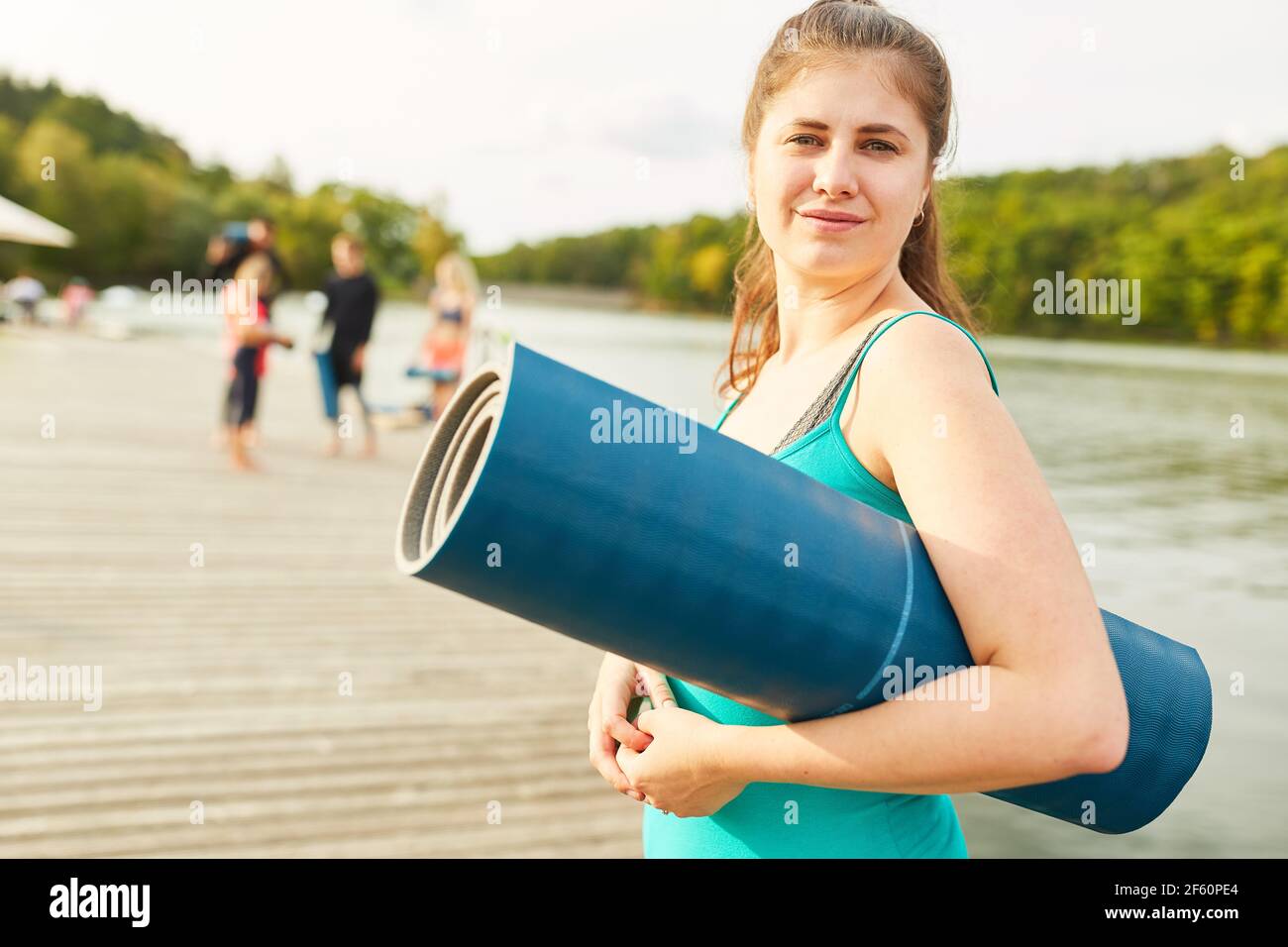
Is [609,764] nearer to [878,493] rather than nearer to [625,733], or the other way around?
[625,733]

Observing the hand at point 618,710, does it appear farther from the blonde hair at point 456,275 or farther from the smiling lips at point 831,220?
the blonde hair at point 456,275

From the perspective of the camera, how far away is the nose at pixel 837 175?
1.29 metres

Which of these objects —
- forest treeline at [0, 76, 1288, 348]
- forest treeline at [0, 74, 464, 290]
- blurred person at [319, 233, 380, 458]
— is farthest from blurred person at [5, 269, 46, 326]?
forest treeline at [0, 74, 464, 290]

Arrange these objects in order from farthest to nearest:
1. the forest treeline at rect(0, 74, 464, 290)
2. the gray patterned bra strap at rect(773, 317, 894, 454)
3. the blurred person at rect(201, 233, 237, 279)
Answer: the forest treeline at rect(0, 74, 464, 290)
the blurred person at rect(201, 233, 237, 279)
the gray patterned bra strap at rect(773, 317, 894, 454)

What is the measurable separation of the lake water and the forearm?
143 mm

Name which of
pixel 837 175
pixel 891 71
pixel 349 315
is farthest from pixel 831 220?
pixel 349 315

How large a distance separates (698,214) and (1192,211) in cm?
3029

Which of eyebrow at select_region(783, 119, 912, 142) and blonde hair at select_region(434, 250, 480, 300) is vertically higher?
blonde hair at select_region(434, 250, 480, 300)

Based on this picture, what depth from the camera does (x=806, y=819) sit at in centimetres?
137

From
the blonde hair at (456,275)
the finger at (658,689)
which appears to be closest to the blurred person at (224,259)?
the blonde hair at (456,275)

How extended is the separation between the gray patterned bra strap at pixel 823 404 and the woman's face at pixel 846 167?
143 millimetres

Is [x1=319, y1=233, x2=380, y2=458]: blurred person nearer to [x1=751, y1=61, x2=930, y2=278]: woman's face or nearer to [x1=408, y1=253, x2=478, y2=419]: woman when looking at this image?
[x1=408, y1=253, x2=478, y2=419]: woman

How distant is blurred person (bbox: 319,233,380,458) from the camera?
1056 cm
